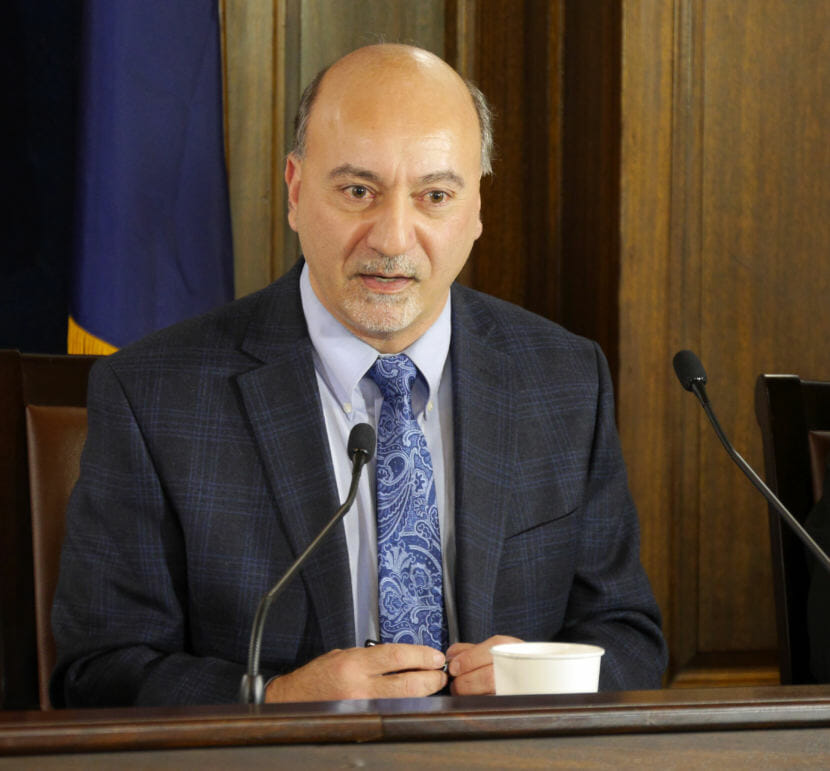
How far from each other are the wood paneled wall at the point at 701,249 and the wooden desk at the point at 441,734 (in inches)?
58.7

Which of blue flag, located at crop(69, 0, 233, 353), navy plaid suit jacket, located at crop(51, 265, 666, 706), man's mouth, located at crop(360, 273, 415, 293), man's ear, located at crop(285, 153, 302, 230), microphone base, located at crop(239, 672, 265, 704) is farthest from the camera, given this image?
blue flag, located at crop(69, 0, 233, 353)

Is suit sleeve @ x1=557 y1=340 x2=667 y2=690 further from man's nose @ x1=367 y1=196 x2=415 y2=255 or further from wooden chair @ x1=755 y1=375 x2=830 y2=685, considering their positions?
man's nose @ x1=367 y1=196 x2=415 y2=255

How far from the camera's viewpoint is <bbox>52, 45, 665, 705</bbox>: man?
5.01 ft

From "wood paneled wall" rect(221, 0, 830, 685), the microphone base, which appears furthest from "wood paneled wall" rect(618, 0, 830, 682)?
the microphone base

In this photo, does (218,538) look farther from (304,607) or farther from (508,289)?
(508,289)

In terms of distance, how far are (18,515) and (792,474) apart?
1.14 meters

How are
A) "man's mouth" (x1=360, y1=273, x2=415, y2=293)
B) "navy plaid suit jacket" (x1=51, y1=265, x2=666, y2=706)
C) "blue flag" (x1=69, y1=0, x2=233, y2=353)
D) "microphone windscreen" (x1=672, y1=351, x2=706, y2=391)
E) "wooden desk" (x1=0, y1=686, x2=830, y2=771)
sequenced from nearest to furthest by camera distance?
"wooden desk" (x1=0, y1=686, x2=830, y2=771) → "microphone windscreen" (x1=672, y1=351, x2=706, y2=391) → "navy plaid suit jacket" (x1=51, y1=265, x2=666, y2=706) → "man's mouth" (x1=360, y1=273, x2=415, y2=293) → "blue flag" (x1=69, y1=0, x2=233, y2=353)

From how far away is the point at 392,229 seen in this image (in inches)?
62.7

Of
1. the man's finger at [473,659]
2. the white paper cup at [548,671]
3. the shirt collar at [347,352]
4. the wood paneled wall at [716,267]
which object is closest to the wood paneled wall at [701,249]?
the wood paneled wall at [716,267]

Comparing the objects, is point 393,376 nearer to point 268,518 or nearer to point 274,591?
point 268,518

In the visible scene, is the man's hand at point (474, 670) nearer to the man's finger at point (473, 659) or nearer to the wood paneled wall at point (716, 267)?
the man's finger at point (473, 659)

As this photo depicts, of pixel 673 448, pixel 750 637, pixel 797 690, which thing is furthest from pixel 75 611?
pixel 750 637

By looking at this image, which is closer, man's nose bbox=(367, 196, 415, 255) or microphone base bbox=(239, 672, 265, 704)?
microphone base bbox=(239, 672, 265, 704)

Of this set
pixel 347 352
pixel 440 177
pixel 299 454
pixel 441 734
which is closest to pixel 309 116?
pixel 440 177
